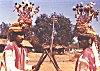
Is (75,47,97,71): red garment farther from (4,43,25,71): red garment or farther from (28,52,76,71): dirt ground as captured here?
(4,43,25,71): red garment

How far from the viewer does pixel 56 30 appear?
3432 millimetres

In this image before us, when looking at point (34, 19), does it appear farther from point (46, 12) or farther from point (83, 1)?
point (83, 1)

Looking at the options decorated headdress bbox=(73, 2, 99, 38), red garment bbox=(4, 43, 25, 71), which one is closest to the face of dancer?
red garment bbox=(4, 43, 25, 71)

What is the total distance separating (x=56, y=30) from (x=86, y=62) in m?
0.29

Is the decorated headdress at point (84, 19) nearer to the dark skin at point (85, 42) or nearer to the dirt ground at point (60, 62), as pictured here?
the dark skin at point (85, 42)

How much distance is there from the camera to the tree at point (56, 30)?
3.41 metres

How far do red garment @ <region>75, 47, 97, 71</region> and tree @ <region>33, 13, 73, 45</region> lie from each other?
14cm

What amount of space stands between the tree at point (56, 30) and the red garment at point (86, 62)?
0.14 meters

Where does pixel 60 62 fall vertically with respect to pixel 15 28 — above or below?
below

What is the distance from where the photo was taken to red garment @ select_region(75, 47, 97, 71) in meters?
3.43

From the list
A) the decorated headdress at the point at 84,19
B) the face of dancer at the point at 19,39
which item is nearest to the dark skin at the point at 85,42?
the decorated headdress at the point at 84,19

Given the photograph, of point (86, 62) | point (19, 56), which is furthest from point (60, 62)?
point (19, 56)

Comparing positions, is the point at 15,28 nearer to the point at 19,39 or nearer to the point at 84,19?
the point at 19,39

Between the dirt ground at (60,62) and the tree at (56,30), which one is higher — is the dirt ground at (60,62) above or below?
below
